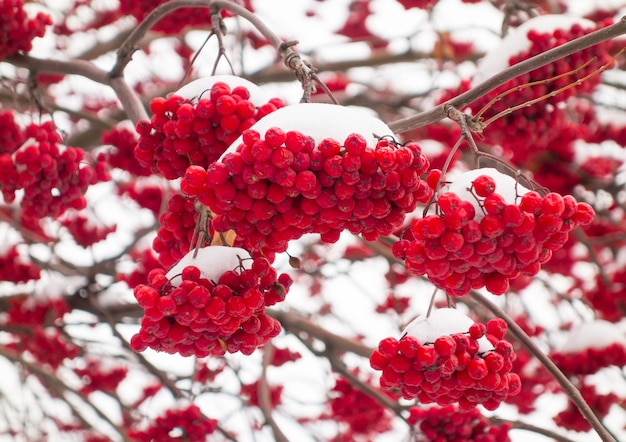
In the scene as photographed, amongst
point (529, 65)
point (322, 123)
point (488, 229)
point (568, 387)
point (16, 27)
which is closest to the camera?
point (488, 229)

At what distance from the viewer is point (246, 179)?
1369 millimetres

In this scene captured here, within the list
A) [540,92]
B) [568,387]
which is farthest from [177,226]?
[540,92]

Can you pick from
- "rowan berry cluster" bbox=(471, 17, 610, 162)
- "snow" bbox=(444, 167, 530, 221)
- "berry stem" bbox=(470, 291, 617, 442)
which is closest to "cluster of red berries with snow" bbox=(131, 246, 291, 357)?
"snow" bbox=(444, 167, 530, 221)

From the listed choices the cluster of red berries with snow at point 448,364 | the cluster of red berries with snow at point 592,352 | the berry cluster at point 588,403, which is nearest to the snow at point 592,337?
the cluster of red berries with snow at point 592,352

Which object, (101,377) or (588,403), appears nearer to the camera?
(588,403)

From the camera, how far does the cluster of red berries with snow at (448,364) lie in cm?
166

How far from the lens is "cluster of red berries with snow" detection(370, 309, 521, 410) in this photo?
5.45 ft

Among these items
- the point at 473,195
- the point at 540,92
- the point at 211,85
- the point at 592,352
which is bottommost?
the point at 473,195

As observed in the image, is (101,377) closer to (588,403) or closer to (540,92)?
(588,403)

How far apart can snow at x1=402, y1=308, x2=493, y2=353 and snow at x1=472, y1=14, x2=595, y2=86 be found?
1.21 m

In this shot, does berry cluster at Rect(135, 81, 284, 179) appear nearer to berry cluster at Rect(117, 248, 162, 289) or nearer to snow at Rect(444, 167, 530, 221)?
snow at Rect(444, 167, 530, 221)

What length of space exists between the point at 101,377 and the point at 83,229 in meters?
1.12

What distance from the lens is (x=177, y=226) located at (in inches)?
71.9

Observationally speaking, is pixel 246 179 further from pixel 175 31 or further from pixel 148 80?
pixel 148 80
